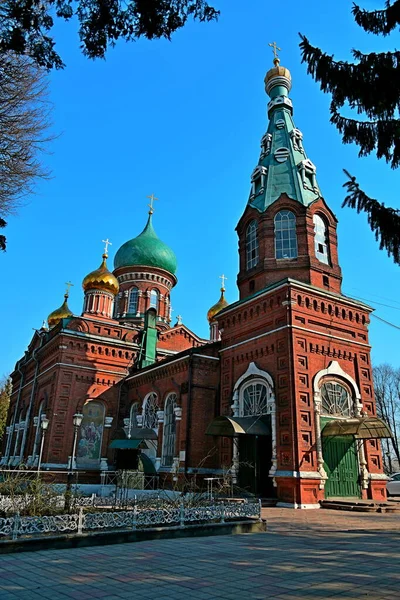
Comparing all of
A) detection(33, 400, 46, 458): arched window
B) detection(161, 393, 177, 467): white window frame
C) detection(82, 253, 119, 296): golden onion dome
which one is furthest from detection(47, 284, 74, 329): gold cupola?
detection(161, 393, 177, 467): white window frame

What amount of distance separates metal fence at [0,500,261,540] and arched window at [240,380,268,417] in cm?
655

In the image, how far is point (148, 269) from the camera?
33438 mm

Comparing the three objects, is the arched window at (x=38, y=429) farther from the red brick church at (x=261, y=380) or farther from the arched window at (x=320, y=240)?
the arched window at (x=320, y=240)

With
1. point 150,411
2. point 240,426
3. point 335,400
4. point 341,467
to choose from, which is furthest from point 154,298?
point 341,467

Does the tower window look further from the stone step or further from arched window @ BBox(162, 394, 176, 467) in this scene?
the stone step

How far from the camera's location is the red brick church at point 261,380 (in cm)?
1468

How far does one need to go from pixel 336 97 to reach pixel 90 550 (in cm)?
744

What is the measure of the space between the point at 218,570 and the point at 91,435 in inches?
758

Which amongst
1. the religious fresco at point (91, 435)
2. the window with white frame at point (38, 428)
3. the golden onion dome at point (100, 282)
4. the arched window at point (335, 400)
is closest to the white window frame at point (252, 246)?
the arched window at point (335, 400)

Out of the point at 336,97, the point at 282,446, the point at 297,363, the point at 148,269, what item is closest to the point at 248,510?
the point at 282,446

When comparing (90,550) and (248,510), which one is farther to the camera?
A: (248,510)

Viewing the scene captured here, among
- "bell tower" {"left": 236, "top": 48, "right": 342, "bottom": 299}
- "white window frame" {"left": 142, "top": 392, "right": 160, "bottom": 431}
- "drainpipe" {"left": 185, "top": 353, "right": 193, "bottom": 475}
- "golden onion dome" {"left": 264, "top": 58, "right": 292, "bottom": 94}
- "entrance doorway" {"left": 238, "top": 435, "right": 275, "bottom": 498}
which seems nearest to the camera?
"entrance doorway" {"left": 238, "top": 435, "right": 275, "bottom": 498}

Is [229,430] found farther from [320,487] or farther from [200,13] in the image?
[200,13]

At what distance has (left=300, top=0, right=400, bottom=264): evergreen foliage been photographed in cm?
604
